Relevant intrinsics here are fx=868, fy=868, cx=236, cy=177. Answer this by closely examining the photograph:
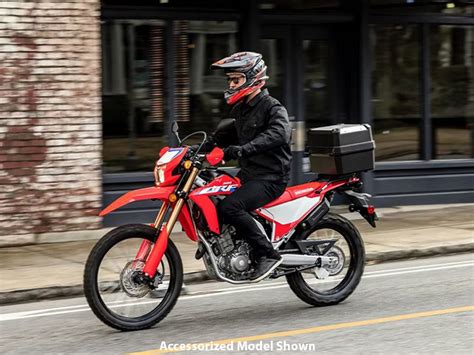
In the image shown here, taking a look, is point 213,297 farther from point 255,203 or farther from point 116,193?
point 116,193

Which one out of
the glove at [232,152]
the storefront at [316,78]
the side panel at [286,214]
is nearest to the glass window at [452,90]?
the storefront at [316,78]

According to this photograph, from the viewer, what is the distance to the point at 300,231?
7211mm

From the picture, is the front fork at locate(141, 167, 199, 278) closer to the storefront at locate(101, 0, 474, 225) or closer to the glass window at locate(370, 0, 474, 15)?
the storefront at locate(101, 0, 474, 225)

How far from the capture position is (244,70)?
6812 mm

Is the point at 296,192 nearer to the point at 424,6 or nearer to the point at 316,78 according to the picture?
the point at 316,78

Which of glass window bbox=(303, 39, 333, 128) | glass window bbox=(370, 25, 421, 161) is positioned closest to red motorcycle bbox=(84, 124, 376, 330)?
glass window bbox=(303, 39, 333, 128)

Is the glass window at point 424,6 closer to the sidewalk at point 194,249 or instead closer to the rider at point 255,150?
the sidewalk at point 194,249

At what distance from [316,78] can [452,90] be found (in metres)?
2.42

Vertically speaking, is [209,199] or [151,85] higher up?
[151,85]

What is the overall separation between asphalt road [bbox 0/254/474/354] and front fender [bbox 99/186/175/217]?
0.97 meters

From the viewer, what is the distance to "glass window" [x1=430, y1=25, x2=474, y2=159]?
46.5 ft

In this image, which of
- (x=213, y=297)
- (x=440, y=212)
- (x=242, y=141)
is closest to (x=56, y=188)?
(x=213, y=297)

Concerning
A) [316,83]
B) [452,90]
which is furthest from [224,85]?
[452,90]

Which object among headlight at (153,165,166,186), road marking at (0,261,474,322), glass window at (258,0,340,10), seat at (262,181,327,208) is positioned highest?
glass window at (258,0,340,10)
